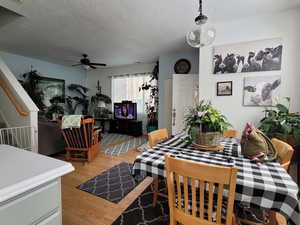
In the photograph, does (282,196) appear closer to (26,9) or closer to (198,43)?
(198,43)

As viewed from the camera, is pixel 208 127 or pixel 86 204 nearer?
pixel 208 127

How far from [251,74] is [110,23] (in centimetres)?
260

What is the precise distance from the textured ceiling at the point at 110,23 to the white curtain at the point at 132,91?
1534 mm

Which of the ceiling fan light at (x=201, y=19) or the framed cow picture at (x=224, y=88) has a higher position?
the ceiling fan light at (x=201, y=19)

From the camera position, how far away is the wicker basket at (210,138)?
133 centimetres

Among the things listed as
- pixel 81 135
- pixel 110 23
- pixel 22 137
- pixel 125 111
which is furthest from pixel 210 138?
pixel 125 111

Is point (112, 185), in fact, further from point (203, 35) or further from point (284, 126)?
point (284, 126)

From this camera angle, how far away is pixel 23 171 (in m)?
0.69

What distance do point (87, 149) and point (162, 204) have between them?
1.78m

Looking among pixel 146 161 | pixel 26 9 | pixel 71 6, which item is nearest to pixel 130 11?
pixel 71 6

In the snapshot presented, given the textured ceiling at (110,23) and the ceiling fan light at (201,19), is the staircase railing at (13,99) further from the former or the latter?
the ceiling fan light at (201,19)

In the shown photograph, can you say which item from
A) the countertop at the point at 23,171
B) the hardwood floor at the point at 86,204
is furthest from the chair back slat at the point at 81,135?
the countertop at the point at 23,171

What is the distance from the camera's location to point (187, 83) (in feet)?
12.0

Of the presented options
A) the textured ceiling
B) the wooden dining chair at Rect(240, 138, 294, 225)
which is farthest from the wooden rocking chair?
the wooden dining chair at Rect(240, 138, 294, 225)
